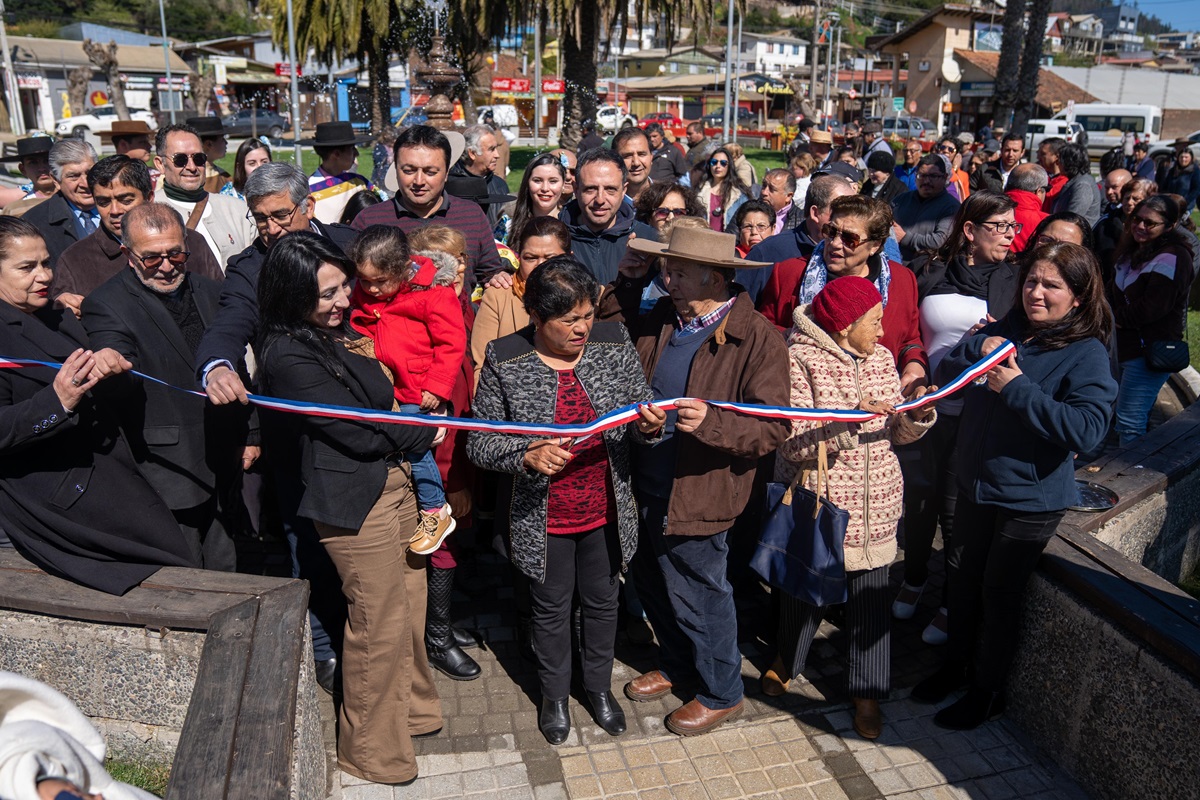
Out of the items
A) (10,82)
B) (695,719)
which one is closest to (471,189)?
(695,719)

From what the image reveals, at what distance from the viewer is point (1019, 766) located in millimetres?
3861

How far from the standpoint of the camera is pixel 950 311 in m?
4.54

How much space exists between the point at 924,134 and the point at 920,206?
147 feet

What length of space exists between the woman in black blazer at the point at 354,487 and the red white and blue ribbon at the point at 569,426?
1.7 inches

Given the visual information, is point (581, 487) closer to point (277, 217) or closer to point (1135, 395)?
point (277, 217)

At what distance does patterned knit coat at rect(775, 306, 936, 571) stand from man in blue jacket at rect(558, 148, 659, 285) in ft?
5.03

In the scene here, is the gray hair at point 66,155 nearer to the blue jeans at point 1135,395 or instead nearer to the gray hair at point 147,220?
the gray hair at point 147,220

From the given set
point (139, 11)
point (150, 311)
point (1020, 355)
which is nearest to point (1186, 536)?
point (1020, 355)

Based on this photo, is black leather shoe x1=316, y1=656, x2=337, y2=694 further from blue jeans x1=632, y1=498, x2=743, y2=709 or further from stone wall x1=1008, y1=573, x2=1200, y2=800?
stone wall x1=1008, y1=573, x2=1200, y2=800

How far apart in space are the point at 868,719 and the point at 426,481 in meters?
2.20

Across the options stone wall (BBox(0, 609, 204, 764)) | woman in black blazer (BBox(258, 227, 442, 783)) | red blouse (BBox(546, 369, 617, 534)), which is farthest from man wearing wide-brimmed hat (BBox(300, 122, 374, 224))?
stone wall (BBox(0, 609, 204, 764))

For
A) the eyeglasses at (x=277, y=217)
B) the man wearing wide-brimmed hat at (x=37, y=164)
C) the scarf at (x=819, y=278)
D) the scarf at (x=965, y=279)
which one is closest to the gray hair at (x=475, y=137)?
the eyeglasses at (x=277, y=217)

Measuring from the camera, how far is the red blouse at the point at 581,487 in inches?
145

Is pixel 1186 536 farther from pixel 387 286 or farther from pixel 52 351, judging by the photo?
pixel 52 351
